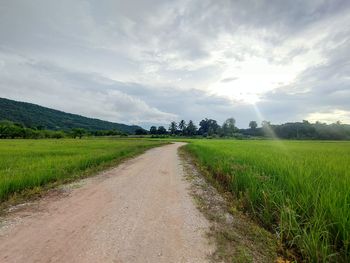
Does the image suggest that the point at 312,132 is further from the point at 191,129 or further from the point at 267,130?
the point at 191,129

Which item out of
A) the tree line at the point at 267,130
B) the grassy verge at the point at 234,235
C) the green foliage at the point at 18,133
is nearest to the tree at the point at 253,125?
the tree line at the point at 267,130

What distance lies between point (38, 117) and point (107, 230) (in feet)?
564

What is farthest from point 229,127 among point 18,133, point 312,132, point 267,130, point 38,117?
point 38,117

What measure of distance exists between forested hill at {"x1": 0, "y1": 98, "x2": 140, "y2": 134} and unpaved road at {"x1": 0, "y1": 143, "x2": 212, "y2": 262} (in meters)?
133

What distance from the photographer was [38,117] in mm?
153000

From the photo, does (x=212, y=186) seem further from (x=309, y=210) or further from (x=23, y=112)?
(x=23, y=112)

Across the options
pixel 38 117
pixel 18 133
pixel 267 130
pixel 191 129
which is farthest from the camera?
pixel 38 117

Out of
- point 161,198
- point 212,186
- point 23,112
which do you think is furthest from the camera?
point 23,112

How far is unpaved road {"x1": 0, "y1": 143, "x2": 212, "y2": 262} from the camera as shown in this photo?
375cm

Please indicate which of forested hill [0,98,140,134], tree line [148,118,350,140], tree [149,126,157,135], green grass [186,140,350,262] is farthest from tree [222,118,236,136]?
green grass [186,140,350,262]

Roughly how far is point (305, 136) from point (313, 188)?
98.2m

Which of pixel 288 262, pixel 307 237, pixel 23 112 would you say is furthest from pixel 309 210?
pixel 23 112

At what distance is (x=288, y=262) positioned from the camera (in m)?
3.67

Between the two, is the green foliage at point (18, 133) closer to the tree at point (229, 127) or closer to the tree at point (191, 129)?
the tree at point (191, 129)
